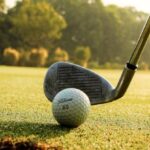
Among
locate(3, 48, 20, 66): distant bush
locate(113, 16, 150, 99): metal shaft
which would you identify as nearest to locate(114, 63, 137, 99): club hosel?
locate(113, 16, 150, 99): metal shaft

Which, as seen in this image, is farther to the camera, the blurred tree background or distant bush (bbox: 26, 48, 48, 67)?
the blurred tree background

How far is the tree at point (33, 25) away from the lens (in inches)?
2317

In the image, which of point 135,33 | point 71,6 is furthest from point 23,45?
point 135,33

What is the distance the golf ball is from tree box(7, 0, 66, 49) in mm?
54444

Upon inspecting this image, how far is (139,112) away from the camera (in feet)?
19.6

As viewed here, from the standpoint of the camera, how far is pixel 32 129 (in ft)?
13.2

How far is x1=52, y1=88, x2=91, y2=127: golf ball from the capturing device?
161 inches

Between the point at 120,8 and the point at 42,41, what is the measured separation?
2804cm

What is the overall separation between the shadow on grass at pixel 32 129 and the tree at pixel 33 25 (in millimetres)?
54339

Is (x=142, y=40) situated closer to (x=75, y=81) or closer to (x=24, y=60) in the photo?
(x=75, y=81)

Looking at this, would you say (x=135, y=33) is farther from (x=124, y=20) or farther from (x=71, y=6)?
(x=71, y=6)

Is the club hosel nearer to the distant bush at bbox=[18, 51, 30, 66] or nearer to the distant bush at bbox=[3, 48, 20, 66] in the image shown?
the distant bush at bbox=[3, 48, 20, 66]

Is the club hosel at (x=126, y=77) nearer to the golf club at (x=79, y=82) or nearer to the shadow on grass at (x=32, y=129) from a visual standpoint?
the golf club at (x=79, y=82)

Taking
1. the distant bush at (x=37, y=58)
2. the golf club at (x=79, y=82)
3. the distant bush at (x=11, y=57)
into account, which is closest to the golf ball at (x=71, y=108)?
the golf club at (x=79, y=82)
